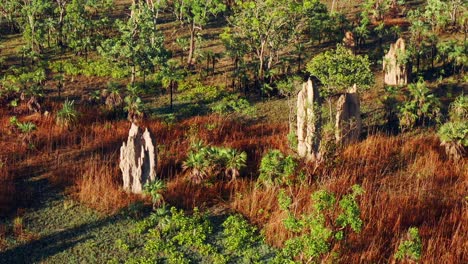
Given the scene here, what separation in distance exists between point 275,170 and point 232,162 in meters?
2.01

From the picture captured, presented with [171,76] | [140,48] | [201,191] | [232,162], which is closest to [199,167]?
[201,191]

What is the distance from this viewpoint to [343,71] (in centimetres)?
2684

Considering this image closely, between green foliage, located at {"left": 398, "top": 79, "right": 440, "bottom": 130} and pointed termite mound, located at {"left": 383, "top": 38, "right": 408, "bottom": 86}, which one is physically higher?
pointed termite mound, located at {"left": 383, "top": 38, "right": 408, "bottom": 86}

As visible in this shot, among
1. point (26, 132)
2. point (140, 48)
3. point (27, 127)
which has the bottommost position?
point (26, 132)

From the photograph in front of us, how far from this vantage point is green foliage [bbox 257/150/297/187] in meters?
20.5

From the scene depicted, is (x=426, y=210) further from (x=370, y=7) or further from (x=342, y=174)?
(x=370, y=7)

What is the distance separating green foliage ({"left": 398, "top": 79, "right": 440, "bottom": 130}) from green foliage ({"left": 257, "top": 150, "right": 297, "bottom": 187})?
31.6 ft

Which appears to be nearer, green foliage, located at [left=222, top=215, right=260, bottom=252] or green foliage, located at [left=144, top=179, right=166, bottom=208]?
green foliage, located at [left=222, top=215, right=260, bottom=252]

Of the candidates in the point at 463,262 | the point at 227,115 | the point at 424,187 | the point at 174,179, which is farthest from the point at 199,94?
the point at 463,262

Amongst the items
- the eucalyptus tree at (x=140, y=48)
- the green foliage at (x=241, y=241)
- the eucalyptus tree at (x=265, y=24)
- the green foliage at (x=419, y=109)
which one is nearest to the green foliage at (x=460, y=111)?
the green foliage at (x=419, y=109)

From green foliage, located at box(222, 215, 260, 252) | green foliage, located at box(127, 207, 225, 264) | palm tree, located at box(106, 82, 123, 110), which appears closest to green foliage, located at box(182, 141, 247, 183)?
green foliage, located at box(127, 207, 225, 264)

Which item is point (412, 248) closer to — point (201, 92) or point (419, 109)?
point (419, 109)

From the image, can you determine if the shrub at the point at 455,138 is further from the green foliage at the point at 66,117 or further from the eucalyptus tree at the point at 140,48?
the green foliage at the point at 66,117

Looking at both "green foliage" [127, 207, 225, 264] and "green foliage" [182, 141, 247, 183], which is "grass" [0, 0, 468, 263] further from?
"green foliage" [182, 141, 247, 183]
